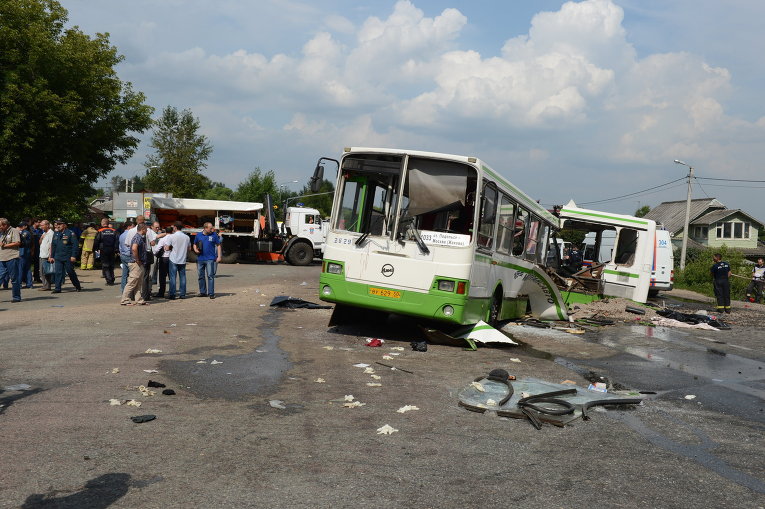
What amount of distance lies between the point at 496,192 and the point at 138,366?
602 cm

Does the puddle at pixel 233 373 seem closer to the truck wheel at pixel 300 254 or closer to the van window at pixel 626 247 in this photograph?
the van window at pixel 626 247

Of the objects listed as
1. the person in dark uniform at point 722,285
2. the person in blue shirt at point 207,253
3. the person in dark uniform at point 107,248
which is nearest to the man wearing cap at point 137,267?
the person in blue shirt at point 207,253

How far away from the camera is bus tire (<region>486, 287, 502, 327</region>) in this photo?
450 inches

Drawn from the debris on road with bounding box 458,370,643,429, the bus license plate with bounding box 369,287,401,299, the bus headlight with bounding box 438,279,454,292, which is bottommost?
the debris on road with bounding box 458,370,643,429

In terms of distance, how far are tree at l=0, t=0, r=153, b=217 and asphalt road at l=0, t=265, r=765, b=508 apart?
1559 cm

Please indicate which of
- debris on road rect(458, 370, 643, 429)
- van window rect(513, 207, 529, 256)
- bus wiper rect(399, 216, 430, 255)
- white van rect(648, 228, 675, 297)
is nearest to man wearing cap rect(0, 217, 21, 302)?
Answer: bus wiper rect(399, 216, 430, 255)

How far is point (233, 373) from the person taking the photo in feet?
23.8

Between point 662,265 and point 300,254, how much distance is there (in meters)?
16.5

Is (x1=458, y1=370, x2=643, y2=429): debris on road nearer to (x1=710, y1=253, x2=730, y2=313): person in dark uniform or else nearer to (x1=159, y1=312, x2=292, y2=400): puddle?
(x1=159, y1=312, x2=292, y2=400): puddle

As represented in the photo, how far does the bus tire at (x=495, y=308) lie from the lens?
1143 centimetres

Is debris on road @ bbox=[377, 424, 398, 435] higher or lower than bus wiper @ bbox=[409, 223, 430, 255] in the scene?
lower

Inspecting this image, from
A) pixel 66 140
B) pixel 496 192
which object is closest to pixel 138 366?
pixel 496 192

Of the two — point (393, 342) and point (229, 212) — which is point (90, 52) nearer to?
point (229, 212)

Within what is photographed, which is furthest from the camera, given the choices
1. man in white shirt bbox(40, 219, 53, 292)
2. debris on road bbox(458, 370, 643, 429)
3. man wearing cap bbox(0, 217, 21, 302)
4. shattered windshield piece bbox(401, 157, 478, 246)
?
man in white shirt bbox(40, 219, 53, 292)
